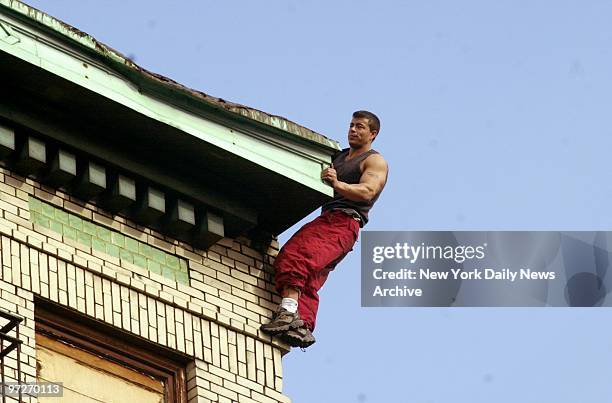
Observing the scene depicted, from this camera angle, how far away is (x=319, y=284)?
827 inches

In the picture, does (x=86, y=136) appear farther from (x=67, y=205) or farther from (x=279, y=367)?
(x=279, y=367)

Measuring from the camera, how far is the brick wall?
19.0 metres

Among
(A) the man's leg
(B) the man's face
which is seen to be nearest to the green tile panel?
(A) the man's leg

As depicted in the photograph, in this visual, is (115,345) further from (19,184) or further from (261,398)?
(19,184)

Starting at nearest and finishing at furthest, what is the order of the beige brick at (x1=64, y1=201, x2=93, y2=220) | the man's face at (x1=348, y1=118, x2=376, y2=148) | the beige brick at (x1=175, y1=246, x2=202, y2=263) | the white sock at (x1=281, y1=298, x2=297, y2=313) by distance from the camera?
the beige brick at (x1=64, y1=201, x2=93, y2=220) → the beige brick at (x1=175, y1=246, x2=202, y2=263) → the white sock at (x1=281, y1=298, x2=297, y2=313) → the man's face at (x1=348, y1=118, x2=376, y2=148)

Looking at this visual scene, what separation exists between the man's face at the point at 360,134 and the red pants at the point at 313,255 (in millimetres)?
707

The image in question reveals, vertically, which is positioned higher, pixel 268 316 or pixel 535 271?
pixel 535 271

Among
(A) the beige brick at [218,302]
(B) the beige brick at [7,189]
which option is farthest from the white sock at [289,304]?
(B) the beige brick at [7,189]

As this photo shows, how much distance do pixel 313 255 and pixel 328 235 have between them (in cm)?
33

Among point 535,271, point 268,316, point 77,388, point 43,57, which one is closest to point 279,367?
point 268,316

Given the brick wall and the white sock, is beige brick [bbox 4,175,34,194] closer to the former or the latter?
the brick wall

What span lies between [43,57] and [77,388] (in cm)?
258

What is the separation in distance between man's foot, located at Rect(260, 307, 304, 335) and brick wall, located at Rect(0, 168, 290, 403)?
71 millimetres

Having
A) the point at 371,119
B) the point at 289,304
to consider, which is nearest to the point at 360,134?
the point at 371,119
